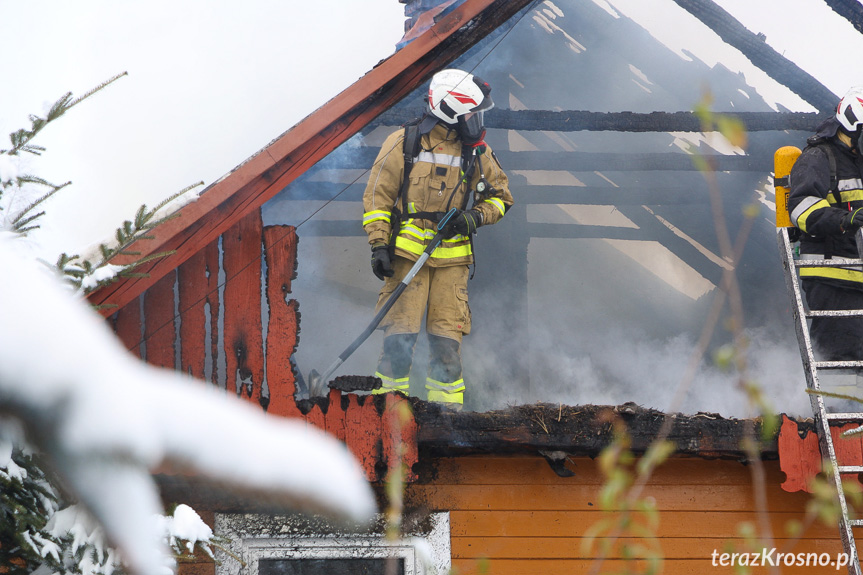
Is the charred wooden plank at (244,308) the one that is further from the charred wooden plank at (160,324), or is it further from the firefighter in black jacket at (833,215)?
the firefighter in black jacket at (833,215)

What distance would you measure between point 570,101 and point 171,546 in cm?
564

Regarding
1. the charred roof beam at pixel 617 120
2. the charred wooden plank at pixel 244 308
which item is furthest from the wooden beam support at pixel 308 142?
the charred roof beam at pixel 617 120

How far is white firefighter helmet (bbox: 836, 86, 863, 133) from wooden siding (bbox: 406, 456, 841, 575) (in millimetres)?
2038

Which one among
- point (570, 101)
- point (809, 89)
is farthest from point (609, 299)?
point (809, 89)

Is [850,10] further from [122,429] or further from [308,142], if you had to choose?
[122,429]

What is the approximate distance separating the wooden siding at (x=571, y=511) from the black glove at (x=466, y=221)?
1330 mm

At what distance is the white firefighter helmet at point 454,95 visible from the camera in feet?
16.0

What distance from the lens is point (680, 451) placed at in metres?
4.30

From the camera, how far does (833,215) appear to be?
180 inches

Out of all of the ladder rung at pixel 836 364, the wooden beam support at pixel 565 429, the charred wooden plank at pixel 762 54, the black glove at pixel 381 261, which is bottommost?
the wooden beam support at pixel 565 429

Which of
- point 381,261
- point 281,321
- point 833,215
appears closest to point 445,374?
point 381,261

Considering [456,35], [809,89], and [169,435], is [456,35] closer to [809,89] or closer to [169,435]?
[809,89]

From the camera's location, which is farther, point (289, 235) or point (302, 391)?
point (302, 391)

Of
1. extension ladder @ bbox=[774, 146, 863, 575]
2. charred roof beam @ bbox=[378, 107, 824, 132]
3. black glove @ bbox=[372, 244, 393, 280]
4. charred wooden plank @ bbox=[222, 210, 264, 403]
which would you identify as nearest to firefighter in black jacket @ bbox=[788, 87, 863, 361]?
extension ladder @ bbox=[774, 146, 863, 575]
